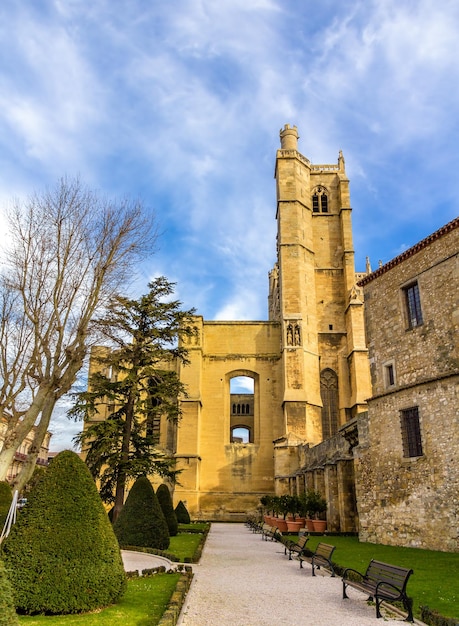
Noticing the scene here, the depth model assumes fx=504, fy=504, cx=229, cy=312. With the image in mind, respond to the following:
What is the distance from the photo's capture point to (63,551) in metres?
6.00

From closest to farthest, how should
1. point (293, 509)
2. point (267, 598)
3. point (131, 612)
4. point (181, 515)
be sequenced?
point (131, 612)
point (267, 598)
point (293, 509)
point (181, 515)

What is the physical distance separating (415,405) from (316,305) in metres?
17.9

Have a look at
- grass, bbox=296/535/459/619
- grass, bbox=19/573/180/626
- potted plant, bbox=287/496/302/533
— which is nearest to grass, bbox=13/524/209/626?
grass, bbox=19/573/180/626

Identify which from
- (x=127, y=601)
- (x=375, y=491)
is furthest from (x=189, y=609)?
(x=375, y=491)

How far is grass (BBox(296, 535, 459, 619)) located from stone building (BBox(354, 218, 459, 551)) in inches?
30.4

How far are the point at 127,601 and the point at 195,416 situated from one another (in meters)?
21.6

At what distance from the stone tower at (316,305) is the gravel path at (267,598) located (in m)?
16.1

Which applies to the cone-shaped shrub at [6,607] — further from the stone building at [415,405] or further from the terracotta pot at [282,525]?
the terracotta pot at [282,525]

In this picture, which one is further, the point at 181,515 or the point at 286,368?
the point at 286,368

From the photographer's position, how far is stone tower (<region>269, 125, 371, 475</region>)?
27422 millimetres

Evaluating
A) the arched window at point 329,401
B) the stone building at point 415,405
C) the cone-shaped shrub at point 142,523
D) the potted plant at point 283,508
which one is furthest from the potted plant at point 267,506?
the cone-shaped shrub at point 142,523

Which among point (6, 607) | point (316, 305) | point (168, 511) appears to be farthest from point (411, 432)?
point (316, 305)

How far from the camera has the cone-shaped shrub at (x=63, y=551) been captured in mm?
5777

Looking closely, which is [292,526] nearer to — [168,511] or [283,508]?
[283,508]
